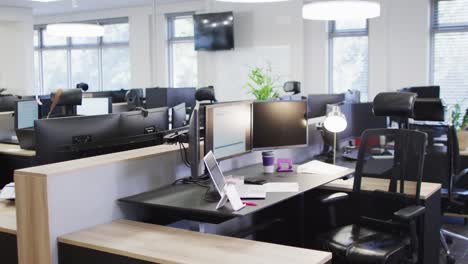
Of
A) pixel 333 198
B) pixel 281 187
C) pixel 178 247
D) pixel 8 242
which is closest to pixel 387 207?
pixel 333 198

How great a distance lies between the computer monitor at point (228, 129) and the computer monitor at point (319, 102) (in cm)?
193

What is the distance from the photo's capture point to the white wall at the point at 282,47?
771 cm

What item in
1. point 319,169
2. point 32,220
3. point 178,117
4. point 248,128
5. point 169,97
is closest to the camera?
point 32,220

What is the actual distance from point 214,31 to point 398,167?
6511mm

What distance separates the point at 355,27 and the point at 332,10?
366cm

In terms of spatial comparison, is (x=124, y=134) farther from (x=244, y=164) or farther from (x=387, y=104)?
(x=387, y=104)

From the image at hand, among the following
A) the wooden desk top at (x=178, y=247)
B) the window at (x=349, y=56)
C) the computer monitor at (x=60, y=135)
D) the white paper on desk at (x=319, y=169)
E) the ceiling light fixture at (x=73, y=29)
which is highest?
the ceiling light fixture at (x=73, y=29)

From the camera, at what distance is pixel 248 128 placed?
3352 mm

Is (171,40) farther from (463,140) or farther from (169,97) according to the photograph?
(463,140)

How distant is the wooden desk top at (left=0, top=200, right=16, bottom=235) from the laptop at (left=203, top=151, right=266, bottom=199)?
0.94 meters

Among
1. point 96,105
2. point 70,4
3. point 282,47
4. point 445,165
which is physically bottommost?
point 445,165

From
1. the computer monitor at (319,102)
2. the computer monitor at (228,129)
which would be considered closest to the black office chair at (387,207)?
the computer monitor at (228,129)

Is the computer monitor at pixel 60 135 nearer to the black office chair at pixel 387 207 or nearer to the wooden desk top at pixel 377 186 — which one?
the black office chair at pixel 387 207

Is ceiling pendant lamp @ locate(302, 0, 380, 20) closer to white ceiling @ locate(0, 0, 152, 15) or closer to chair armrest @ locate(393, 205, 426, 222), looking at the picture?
chair armrest @ locate(393, 205, 426, 222)
